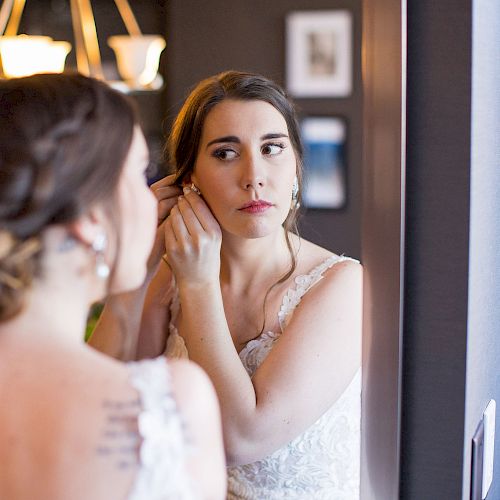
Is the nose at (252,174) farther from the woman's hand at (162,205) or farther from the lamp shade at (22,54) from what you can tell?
the lamp shade at (22,54)

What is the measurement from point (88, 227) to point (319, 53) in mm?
2585

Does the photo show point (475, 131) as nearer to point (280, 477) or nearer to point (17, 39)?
point (280, 477)

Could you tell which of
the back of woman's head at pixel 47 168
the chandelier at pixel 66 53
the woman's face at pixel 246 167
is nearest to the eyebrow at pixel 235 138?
the woman's face at pixel 246 167

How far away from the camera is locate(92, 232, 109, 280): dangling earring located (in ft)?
1.67

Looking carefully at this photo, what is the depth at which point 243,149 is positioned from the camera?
0.91 m

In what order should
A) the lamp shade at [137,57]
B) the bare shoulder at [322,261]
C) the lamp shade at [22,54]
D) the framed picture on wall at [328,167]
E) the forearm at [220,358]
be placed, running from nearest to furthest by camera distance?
the forearm at [220,358], the bare shoulder at [322,261], the lamp shade at [22,54], the lamp shade at [137,57], the framed picture on wall at [328,167]

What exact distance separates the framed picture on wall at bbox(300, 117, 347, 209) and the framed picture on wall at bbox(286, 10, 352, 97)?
0.38 ft

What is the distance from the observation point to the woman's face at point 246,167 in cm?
91

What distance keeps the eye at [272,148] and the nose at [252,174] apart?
2cm

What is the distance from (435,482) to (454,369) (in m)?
0.08

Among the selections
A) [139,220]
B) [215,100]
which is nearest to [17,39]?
[215,100]

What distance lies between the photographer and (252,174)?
2.97 feet

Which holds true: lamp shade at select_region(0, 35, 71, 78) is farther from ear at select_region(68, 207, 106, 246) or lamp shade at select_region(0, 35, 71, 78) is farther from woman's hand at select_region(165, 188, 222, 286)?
ear at select_region(68, 207, 106, 246)

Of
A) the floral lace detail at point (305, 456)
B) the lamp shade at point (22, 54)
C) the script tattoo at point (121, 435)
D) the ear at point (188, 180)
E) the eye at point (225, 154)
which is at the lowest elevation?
the floral lace detail at point (305, 456)
